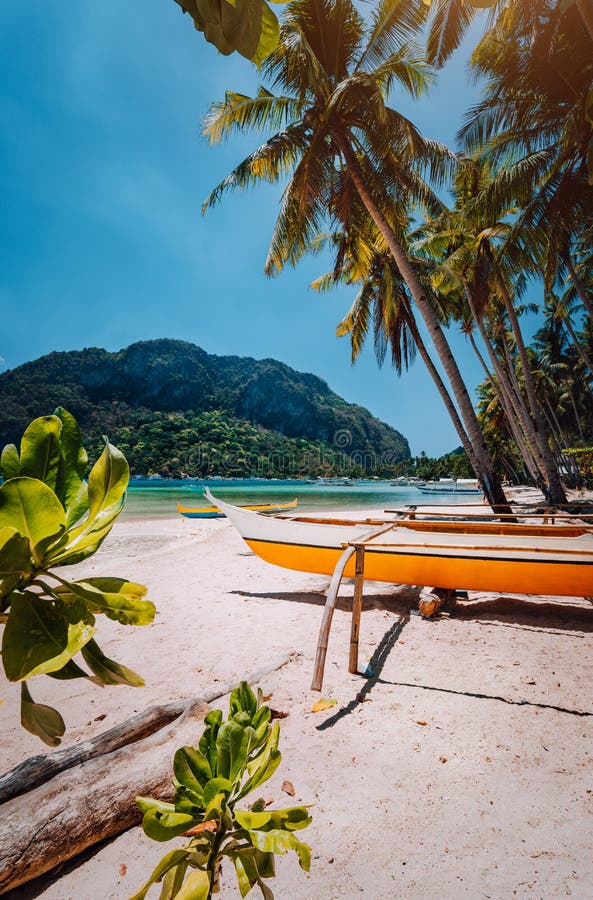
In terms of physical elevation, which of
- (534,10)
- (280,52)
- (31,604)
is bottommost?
(31,604)

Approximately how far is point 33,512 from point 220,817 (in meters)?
0.65

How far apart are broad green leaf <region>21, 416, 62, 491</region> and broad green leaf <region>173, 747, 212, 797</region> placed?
0.57m

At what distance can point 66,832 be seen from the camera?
139 centimetres

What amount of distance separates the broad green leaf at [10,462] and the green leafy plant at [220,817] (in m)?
0.52

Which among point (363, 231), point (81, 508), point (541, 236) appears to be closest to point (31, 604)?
point (81, 508)

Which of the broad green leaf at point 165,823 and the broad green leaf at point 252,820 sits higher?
the broad green leaf at point 252,820

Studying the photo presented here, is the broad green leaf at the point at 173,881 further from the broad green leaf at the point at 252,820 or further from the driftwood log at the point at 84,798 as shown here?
the driftwood log at the point at 84,798

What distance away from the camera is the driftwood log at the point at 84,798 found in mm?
1299

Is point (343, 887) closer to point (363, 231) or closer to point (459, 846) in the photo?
point (459, 846)

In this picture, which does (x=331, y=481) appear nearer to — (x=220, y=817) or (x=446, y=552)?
(x=446, y=552)

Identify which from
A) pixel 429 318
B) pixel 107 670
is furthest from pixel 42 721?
pixel 429 318

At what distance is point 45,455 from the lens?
519 mm

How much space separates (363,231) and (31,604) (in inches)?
428

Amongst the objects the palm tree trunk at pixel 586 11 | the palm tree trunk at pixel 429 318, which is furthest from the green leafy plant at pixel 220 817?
the palm tree trunk at pixel 586 11
